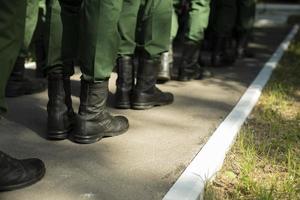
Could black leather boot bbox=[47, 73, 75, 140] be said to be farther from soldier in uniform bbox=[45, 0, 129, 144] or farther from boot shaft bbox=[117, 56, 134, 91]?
boot shaft bbox=[117, 56, 134, 91]

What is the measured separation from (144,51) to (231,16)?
2.16 metres

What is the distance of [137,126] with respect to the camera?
10.4 ft

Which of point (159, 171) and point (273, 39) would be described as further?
point (273, 39)

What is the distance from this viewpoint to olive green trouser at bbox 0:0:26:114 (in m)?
2.08

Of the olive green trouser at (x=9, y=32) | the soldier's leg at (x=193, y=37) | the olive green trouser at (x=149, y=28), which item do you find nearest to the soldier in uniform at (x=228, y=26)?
A: the soldier's leg at (x=193, y=37)

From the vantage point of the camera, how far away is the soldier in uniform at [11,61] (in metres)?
2.09

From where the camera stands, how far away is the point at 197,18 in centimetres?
436

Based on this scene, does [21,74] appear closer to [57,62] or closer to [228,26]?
[57,62]

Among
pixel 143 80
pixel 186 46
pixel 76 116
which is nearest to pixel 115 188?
pixel 76 116

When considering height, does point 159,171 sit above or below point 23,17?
below

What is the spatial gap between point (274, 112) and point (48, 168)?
1771 millimetres

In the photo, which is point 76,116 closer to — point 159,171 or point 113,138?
point 113,138

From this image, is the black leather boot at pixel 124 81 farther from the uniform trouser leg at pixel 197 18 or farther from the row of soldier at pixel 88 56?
the uniform trouser leg at pixel 197 18

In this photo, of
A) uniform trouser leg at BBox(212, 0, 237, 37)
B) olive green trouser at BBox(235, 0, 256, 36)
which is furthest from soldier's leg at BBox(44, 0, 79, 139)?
olive green trouser at BBox(235, 0, 256, 36)
